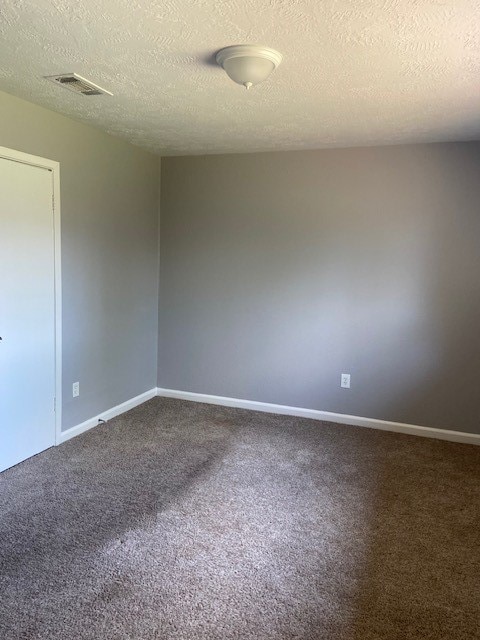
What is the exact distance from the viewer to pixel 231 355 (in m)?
4.41

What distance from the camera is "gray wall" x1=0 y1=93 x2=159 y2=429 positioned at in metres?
3.22

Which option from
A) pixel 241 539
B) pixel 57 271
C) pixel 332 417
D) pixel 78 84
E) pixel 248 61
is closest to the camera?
pixel 248 61

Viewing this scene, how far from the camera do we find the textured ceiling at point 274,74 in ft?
5.66

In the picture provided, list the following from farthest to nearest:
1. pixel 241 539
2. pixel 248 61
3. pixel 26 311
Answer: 1. pixel 26 311
2. pixel 241 539
3. pixel 248 61

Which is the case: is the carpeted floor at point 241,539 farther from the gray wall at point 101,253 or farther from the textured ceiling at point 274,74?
the textured ceiling at point 274,74

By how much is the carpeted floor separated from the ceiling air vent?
7.44ft

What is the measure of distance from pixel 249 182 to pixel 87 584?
3230 millimetres

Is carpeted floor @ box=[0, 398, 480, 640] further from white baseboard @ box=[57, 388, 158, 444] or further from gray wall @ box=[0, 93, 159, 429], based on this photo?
gray wall @ box=[0, 93, 159, 429]

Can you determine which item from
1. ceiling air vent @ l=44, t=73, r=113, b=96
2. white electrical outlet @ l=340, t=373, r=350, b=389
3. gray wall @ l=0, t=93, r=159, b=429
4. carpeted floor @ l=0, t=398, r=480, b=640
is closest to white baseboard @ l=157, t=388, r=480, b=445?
carpeted floor @ l=0, t=398, r=480, b=640

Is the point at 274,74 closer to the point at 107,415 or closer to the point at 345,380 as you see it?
the point at 345,380

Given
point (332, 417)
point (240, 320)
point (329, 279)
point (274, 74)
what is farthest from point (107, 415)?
point (274, 74)

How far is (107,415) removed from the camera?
4000 millimetres

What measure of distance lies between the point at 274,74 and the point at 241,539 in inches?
89.9

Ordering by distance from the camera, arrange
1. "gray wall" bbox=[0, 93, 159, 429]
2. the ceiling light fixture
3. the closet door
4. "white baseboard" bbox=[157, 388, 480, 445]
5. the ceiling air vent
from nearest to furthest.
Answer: the ceiling light fixture, the ceiling air vent, the closet door, "gray wall" bbox=[0, 93, 159, 429], "white baseboard" bbox=[157, 388, 480, 445]
